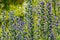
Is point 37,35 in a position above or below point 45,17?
below

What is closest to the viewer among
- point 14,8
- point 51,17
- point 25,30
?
point 51,17

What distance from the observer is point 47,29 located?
2.73 metres

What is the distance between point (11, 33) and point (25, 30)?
8.5 inches

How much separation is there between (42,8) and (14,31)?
587 mm

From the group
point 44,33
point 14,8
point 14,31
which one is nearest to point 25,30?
point 14,31

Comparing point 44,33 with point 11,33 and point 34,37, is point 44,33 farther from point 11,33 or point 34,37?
point 11,33

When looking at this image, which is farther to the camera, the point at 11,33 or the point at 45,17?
the point at 11,33

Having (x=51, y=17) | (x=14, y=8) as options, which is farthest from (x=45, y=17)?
(x=14, y=8)

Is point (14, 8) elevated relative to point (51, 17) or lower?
lower

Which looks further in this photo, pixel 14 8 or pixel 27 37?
pixel 14 8

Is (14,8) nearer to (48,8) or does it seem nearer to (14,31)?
(14,31)

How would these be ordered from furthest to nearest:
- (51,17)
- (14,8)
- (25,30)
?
1. (14,8)
2. (25,30)
3. (51,17)

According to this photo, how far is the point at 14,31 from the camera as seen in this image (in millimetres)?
3113

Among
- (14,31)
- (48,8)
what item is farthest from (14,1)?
(48,8)
